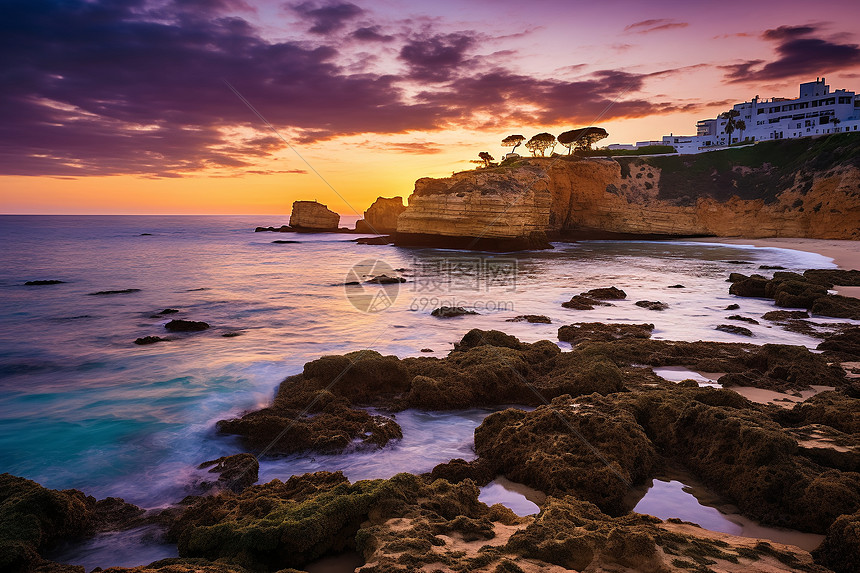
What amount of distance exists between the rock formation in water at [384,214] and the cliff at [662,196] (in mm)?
28482

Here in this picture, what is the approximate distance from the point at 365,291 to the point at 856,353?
16.7 m

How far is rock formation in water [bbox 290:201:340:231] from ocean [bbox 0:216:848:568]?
52092 mm

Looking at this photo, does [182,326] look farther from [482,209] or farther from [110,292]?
[482,209]

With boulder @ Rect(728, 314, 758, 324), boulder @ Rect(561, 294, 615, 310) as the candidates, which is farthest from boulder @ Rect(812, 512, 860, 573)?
boulder @ Rect(561, 294, 615, 310)

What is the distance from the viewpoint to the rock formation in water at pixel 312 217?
264 ft

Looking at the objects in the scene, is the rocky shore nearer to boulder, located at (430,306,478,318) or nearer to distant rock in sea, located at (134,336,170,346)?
boulder, located at (430,306,478,318)

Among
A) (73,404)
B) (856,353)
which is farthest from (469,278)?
(73,404)

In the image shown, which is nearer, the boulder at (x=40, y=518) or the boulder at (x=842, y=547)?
the boulder at (x=842, y=547)

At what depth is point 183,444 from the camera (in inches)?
260

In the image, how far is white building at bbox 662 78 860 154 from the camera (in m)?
67.2

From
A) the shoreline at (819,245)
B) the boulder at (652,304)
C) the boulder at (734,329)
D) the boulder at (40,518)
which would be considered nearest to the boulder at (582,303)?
the boulder at (652,304)

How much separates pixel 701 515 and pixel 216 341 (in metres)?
11.6

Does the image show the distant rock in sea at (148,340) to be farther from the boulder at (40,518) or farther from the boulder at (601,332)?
the boulder at (601,332)

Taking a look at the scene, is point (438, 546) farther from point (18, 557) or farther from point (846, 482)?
point (846, 482)
